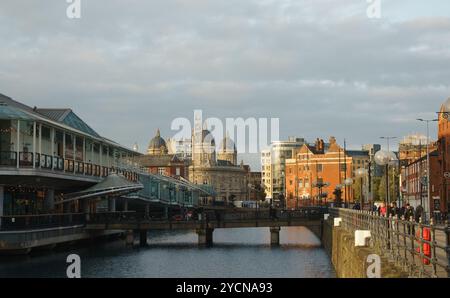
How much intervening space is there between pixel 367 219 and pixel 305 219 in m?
39.3

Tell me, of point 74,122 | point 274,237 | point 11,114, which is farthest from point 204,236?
point 11,114

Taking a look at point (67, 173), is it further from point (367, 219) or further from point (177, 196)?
point (177, 196)

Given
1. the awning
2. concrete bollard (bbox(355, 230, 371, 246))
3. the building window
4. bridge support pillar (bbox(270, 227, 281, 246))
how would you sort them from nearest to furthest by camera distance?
concrete bollard (bbox(355, 230, 371, 246))
the awning
bridge support pillar (bbox(270, 227, 281, 246))
the building window

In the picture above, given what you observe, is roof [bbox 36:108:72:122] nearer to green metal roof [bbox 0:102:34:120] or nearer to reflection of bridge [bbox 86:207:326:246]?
reflection of bridge [bbox 86:207:326:246]

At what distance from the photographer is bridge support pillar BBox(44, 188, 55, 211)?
63500mm

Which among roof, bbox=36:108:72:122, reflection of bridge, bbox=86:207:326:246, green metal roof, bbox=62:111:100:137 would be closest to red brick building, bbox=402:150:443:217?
reflection of bridge, bbox=86:207:326:246

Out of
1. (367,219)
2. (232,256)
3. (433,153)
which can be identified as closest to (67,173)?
(232,256)

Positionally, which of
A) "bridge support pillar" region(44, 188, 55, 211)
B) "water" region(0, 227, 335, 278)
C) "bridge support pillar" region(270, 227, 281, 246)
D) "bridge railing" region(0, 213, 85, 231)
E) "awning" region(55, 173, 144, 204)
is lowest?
"water" region(0, 227, 335, 278)

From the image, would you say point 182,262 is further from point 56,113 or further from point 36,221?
point 56,113

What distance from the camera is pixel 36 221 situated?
5369 cm

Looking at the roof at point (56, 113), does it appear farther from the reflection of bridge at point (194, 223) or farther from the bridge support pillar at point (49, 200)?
the reflection of bridge at point (194, 223)

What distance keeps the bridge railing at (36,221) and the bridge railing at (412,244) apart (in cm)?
2568

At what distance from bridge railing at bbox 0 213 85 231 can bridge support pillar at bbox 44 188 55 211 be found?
208cm
